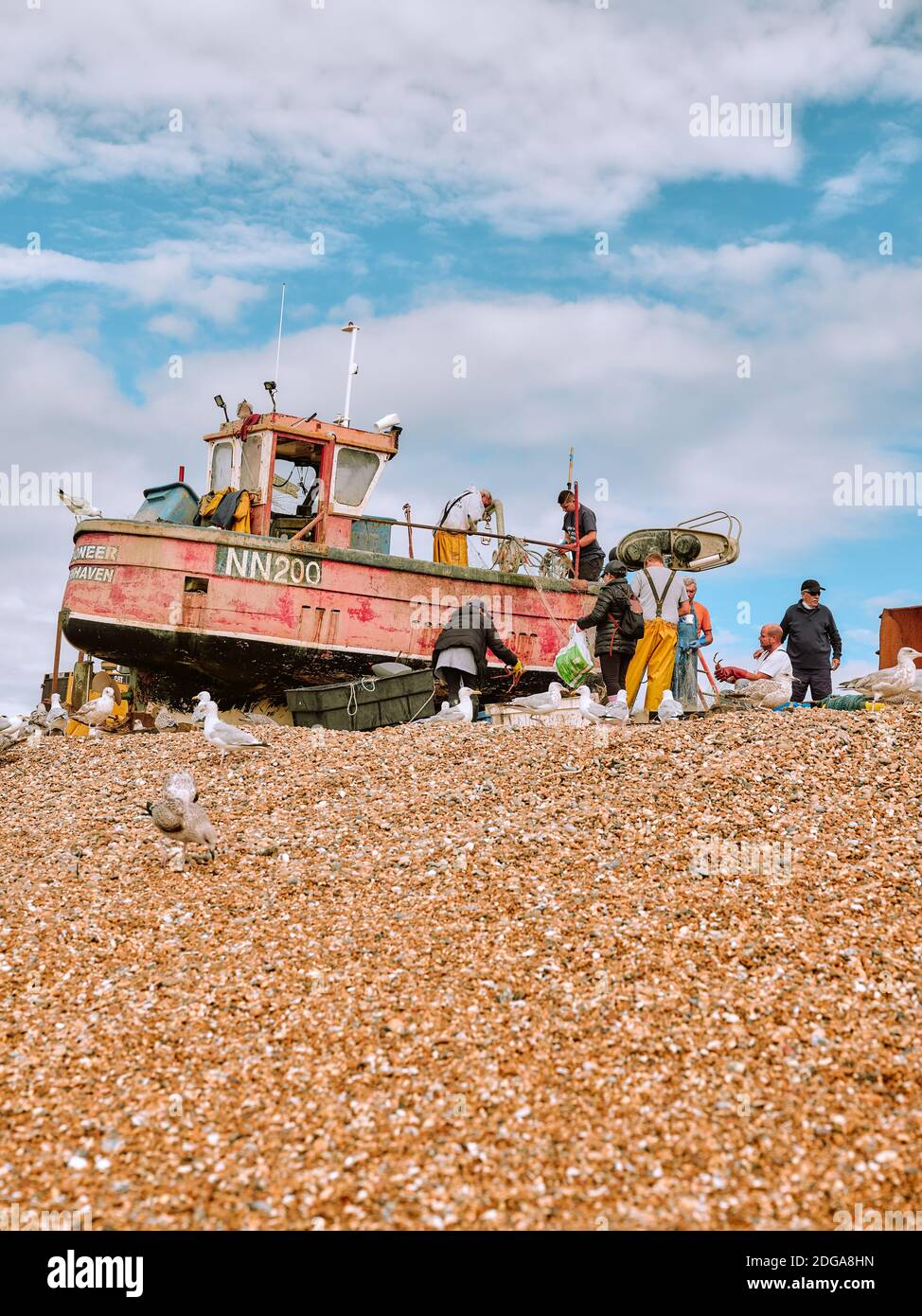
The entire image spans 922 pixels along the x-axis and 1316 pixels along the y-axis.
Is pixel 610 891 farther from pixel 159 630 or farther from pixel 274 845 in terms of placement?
pixel 159 630

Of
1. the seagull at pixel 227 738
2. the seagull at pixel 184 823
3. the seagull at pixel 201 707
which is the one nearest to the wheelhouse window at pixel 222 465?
the seagull at pixel 201 707

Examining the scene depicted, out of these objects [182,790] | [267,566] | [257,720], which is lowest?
[182,790]

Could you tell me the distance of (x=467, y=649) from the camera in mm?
11438

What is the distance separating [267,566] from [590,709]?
16.7ft

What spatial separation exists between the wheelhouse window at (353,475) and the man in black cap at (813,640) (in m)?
6.71

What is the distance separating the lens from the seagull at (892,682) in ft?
34.9

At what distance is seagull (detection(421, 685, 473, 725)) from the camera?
10734 millimetres

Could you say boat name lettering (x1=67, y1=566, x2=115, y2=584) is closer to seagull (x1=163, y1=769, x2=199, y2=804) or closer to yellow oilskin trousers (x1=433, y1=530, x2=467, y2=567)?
yellow oilskin trousers (x1=433, y1=530, x2=467, y2=567)

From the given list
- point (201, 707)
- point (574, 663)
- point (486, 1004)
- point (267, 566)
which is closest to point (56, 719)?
point (267, 566)

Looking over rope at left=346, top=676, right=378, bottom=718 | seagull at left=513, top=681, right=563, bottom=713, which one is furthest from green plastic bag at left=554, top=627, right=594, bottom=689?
rope at left=346, top=676, right=378, bottom=718

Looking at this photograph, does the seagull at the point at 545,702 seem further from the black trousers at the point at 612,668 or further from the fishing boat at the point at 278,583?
the fishing boat at the point at 278,583

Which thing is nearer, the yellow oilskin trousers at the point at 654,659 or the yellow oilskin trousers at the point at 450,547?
the yellow oilskin trousers at the point at 654,659

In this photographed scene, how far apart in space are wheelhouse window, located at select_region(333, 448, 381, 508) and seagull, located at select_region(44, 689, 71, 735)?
4.98 metres

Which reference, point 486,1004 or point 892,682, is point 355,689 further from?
Answer: point 486,1004
